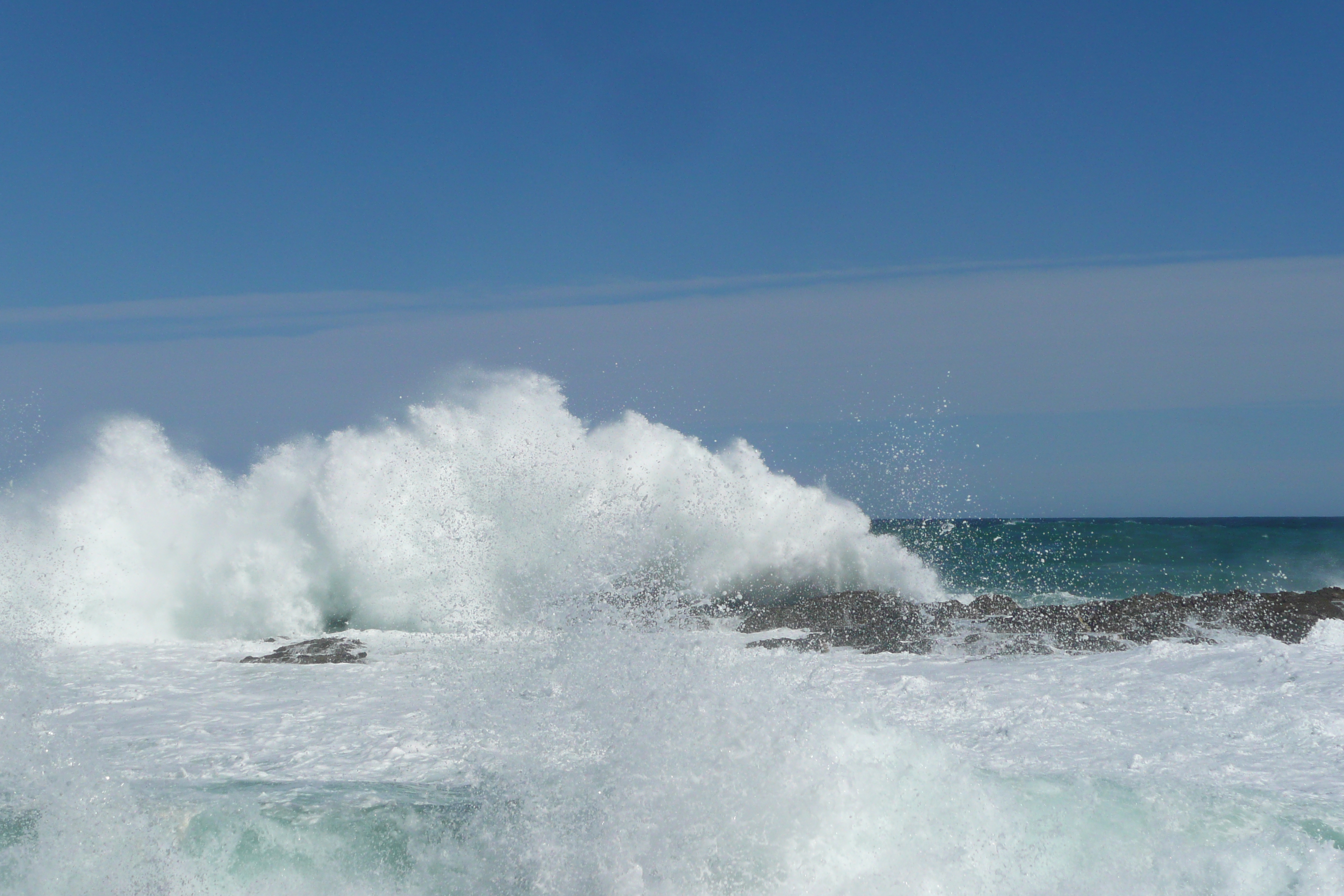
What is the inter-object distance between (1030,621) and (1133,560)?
70.3 feet

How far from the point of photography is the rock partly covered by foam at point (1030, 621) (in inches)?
449

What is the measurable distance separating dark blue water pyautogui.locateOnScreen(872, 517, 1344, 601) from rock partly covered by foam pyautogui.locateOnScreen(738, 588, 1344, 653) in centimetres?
258

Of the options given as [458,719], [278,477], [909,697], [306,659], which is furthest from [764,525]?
[458,719]

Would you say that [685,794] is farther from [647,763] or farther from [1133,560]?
[1133,560]


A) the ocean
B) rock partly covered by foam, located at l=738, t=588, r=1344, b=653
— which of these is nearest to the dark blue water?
rock partly covered by foam, located at l=738, t=588, r=1344, b=653

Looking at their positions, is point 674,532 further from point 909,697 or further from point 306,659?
point 909,697

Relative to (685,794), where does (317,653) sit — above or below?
below

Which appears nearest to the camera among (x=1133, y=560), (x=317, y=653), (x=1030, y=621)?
(x=317, y=653)

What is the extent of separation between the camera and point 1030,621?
12734 mm

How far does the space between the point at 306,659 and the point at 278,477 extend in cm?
734

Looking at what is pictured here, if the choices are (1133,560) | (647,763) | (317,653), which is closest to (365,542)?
(317,653)

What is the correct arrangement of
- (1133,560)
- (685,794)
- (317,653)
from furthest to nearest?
1. (1133,560)
2. (317,653)
3. (685,794)

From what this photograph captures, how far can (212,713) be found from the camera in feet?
30.2

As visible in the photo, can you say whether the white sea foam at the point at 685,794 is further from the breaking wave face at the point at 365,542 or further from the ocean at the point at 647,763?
the breaking wave face at the point at 365,542
